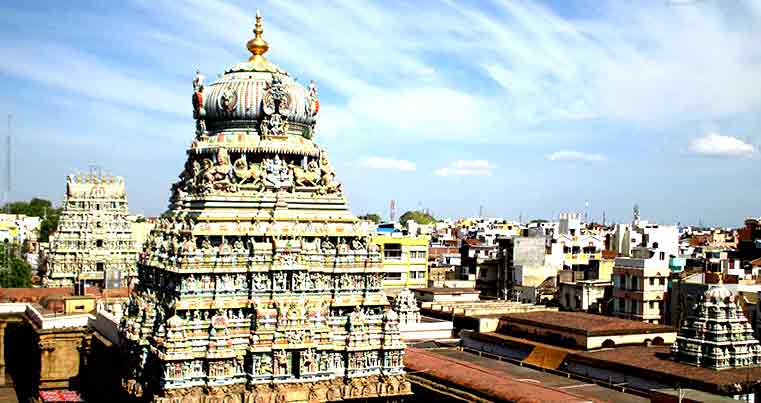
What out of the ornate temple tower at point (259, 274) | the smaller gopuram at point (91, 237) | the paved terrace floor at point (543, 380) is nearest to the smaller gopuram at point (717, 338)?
the paved terrace floor at point (543, 380)

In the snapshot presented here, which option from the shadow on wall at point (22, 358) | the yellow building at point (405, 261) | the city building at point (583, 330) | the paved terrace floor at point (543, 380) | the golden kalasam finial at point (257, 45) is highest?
the golden kalasam finial at point (257, 45)

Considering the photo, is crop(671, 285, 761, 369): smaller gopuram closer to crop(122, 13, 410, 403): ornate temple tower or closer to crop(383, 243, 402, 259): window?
crop(122, 13, 410, 403): ornate temple tower

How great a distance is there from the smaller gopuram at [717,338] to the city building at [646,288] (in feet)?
46.3

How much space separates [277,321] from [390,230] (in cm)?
5426

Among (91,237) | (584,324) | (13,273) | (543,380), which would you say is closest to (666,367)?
(543,380)

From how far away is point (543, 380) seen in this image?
3019 cm

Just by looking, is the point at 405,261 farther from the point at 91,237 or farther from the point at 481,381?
the point at 481,381

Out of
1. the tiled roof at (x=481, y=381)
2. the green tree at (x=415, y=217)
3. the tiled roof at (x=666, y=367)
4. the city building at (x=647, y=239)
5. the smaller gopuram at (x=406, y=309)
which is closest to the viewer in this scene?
the tiled roof at (x=481, y=381)

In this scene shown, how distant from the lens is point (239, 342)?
24797mm

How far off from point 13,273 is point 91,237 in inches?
544

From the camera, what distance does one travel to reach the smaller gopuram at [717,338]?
31359 mm

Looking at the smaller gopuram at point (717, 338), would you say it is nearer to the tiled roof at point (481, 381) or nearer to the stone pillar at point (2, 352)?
the tiled roof at point (481, 381)

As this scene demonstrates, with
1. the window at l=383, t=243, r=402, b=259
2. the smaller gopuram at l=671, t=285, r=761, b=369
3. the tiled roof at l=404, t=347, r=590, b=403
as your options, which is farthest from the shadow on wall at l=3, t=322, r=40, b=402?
the smaller gopuram at l=671, t=285, r=761, b=369

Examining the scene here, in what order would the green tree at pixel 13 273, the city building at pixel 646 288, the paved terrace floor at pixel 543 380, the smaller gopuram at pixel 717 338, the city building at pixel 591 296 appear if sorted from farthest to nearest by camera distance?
the green tree at pixel 13 273
the city building at pixel 591 296
the city building at pixel 646 288
the smaller gopuram at pixel 717 338
the paved terrace floor at pixel 543 380
